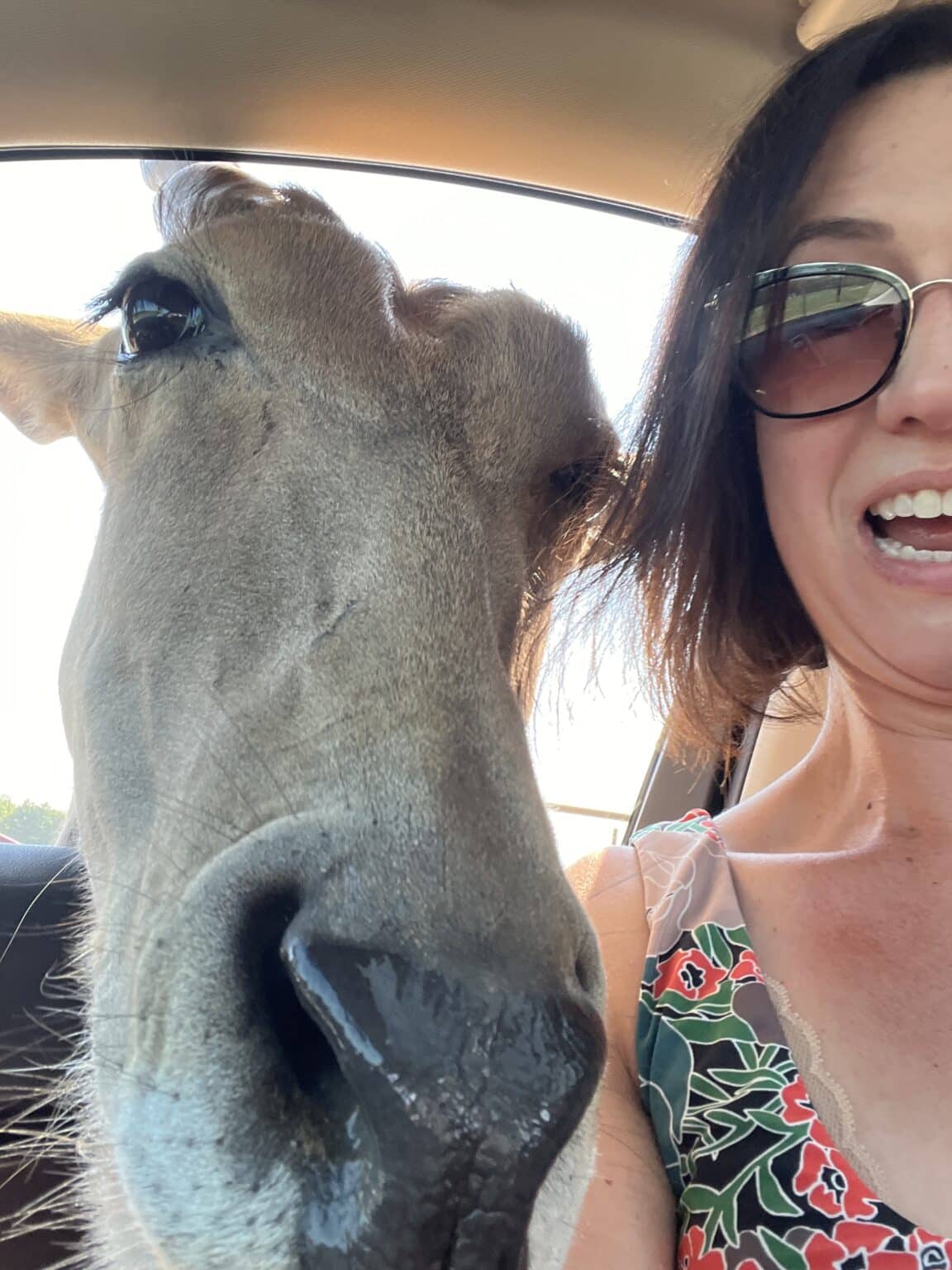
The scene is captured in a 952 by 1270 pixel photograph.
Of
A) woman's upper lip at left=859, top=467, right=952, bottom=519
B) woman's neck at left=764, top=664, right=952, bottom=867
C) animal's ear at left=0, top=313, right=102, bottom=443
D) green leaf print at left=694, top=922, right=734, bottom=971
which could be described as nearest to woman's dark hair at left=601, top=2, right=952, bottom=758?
woman's neck at left=764, top=664, right=952, bottom=867

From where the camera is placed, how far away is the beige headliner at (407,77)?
2307 mm

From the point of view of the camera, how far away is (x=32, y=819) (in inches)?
138

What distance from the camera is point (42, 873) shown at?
99.2 inches

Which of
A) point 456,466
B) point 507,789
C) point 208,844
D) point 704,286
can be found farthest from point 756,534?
point 208,844

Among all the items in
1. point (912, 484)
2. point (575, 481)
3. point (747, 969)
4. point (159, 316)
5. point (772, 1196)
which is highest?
point (159, 316)

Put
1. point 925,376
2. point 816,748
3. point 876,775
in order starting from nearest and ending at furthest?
point 925,376, point 876,775, point 816,748

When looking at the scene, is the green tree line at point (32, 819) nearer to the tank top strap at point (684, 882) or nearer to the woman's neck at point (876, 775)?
the tank top strap at point (684, 882)

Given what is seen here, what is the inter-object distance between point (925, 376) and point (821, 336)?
0.23m

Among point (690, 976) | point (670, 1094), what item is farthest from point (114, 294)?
point (670, 1094)

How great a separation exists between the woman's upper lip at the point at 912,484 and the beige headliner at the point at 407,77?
116 centimetres

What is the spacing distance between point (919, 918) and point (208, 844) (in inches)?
48.2

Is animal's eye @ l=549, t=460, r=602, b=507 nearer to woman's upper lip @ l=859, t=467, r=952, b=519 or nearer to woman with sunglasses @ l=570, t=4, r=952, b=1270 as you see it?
woman with sunglasses @ l=570, t=4, r=952, b=1270

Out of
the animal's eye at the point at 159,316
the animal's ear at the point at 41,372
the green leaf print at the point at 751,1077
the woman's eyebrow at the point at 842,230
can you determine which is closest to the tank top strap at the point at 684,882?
the green leaf print at the point at 751,1077

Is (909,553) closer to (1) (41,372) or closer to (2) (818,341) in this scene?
(2) (818,341)
